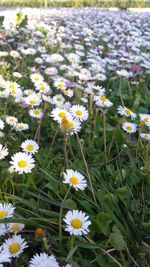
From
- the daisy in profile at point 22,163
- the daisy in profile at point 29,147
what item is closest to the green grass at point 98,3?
the daisy in profile at point 29,147

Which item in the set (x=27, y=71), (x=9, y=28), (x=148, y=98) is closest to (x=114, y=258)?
(x=148, y=98)

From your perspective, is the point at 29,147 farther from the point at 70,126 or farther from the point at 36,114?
the point at 36,114

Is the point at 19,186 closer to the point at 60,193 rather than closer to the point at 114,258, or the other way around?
the point at 60,193

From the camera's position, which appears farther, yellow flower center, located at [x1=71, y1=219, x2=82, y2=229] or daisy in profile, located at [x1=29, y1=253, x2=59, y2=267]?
yellow flower center, located at [x1=71, y1=219, x2=82, y2=229]

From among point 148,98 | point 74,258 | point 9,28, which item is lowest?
point 74,258

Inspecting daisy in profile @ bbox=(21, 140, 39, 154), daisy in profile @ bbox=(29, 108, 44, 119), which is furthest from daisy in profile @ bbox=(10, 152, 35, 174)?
daisy in profile @ bbox=(29, 108, 44, 119)

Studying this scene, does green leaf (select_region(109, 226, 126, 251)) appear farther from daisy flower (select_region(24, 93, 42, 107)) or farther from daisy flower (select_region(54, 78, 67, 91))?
daisy flower (select_region(54, 78, 67, 91))
